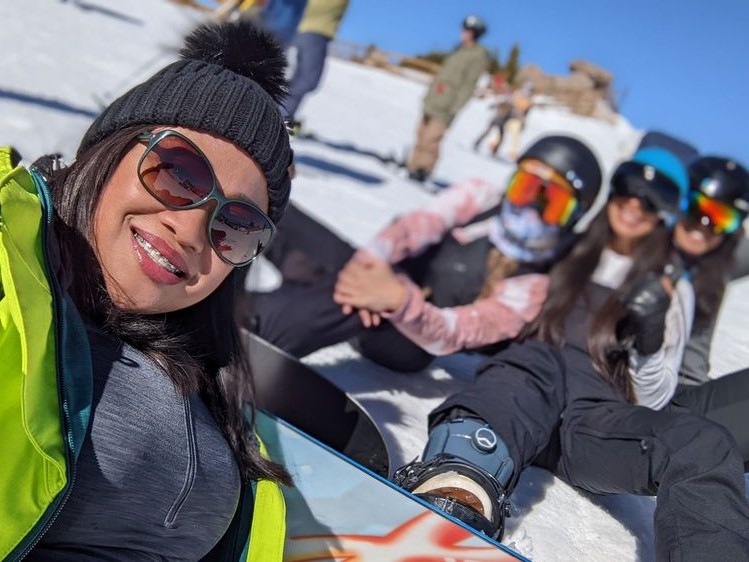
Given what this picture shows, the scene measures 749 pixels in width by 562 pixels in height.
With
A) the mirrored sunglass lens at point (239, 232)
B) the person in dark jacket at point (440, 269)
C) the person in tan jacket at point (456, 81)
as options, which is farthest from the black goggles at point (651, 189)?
the person in tan jacket at point (456, 81)

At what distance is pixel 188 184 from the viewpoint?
1113mm

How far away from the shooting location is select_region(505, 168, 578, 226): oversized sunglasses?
97.2 inches

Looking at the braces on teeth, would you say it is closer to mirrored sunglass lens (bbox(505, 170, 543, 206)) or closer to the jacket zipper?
the jacket zipper

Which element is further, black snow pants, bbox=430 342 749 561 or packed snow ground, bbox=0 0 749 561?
packed snow ground, bbox=0 0 749 561

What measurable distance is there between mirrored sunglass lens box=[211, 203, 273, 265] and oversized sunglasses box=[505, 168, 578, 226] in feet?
4.83

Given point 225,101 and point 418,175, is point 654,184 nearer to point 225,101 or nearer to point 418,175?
point 225,101

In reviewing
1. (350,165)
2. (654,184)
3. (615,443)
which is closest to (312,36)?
(350,165)

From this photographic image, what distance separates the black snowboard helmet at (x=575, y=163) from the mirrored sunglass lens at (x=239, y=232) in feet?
5.09

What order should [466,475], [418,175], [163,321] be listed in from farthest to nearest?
1. [418,175]
2. [466,475]
3. [163,321]

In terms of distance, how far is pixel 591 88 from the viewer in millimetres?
24422

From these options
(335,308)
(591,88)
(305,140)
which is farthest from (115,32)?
(591,88)

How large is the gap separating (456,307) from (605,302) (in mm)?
534

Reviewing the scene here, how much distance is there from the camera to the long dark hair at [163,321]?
110 centimetres

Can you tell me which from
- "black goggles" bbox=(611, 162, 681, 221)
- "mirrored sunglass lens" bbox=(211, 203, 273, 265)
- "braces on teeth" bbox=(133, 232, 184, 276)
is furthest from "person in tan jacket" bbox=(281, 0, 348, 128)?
"braces on teeth" bbox=(133, 232, 184, 276)
